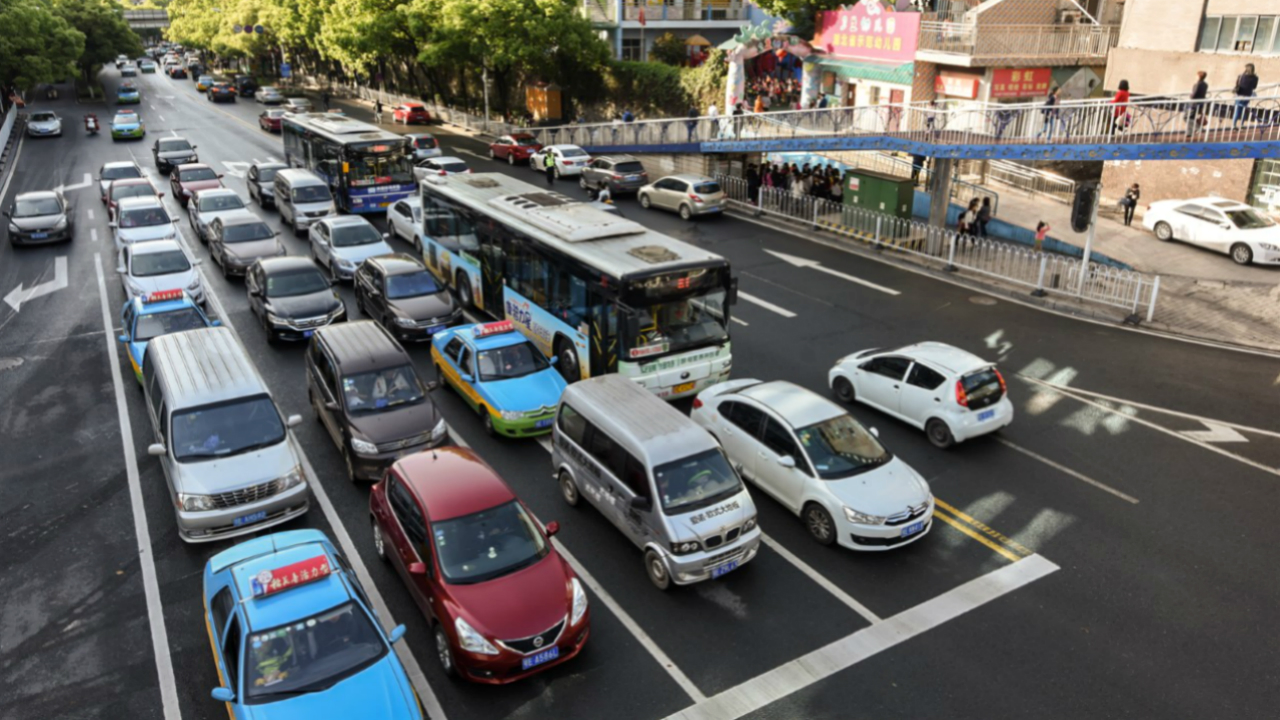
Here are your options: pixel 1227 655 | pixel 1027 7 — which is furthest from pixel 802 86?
pixel 1227 655

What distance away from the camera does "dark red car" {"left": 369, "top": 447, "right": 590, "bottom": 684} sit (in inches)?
374

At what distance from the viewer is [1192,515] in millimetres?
13180

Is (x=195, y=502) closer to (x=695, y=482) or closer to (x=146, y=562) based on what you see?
(x=146, y=562)

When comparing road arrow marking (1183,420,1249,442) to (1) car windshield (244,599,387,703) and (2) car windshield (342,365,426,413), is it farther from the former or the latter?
(1) car windshield (244,599,387,703)

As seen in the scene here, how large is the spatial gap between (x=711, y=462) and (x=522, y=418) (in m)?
4.48

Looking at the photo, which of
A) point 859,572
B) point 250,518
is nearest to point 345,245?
point 250,518

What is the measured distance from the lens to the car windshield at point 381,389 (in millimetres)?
14188

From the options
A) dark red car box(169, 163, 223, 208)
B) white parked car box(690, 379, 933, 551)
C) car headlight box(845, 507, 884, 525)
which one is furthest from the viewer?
dark red car box(169, 163, 223, 208)

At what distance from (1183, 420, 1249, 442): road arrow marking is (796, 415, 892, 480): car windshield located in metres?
6.59

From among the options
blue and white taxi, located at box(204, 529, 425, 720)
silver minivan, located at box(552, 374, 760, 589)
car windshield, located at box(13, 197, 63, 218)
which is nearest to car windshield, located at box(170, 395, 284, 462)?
blue and white taxi, located at box(204, 529, 425, 720)

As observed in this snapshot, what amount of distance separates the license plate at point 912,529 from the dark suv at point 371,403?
7.15 m

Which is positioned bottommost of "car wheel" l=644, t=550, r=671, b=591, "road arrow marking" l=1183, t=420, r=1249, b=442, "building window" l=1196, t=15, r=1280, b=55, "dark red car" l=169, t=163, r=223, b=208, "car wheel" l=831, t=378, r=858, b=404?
"car wheel" l=644, t=550, r=671, b=591

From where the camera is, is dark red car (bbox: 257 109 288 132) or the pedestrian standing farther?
dark red car (bbox: 257 109 288 132)

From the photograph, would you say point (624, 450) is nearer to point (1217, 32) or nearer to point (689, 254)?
point (689, 254)
